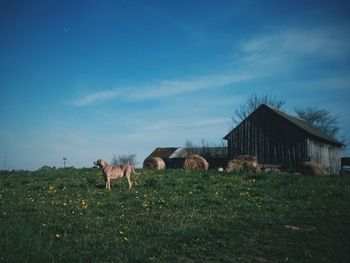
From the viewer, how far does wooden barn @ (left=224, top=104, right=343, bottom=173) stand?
112ft

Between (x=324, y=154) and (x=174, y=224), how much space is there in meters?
35.3

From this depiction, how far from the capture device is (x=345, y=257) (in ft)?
25.3

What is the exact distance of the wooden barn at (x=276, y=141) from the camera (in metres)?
34.3

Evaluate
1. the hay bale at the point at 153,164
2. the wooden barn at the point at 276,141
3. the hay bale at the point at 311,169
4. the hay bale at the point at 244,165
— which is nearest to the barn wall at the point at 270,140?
the wooden barn at the point at 276,141

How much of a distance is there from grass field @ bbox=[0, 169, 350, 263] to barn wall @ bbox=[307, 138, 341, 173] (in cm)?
1955

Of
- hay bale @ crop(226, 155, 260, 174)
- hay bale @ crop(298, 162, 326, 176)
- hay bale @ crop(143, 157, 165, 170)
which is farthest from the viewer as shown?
hay bale @ crop(143, 157, 165, 170)

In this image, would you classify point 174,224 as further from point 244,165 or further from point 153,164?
point 153,164

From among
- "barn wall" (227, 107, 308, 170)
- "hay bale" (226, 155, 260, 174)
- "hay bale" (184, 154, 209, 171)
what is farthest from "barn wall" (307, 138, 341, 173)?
"hay bale" (184, 154, 209, 171)

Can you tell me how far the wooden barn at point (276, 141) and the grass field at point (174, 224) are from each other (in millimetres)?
18350

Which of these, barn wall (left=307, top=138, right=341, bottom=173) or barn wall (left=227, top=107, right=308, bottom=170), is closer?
barn wall (left=227, top=107, right=308, bottom=170)

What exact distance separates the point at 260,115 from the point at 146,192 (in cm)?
2561

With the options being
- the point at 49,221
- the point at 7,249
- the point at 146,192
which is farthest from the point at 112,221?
the point at 146,192

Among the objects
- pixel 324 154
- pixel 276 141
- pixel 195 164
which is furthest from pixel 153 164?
pixel 324 154

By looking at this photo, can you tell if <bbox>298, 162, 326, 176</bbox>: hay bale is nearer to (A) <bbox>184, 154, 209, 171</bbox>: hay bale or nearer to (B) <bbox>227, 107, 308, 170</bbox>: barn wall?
(B) <bbox>227, 107, 308, 170</bbox>: barn wall
